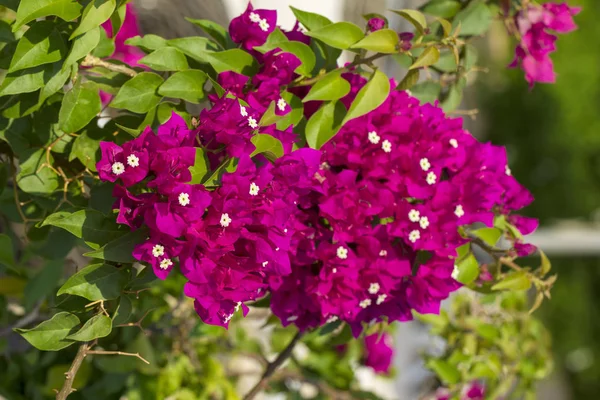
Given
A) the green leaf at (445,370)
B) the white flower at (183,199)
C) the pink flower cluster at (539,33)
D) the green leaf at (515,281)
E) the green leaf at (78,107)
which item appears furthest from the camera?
the green leaf at (445,370)

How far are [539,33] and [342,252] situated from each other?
43cm

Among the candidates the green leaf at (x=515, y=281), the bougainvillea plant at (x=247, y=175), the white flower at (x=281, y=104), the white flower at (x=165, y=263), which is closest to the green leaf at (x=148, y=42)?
the bougainvillea plant at (x=247, y=175)

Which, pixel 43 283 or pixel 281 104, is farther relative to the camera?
pixel 43 283

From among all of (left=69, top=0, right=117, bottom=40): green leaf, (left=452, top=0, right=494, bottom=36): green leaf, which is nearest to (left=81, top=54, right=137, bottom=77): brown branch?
(left=69, top=0, right=117, bottom=40): green leaf

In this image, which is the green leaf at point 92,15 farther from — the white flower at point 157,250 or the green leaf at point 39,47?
the white flower at point 157,250

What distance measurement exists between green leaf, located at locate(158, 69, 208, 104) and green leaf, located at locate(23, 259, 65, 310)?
0.36 m

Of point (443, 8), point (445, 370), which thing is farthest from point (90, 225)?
point (445, 370)

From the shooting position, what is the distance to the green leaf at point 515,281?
2.53 ft

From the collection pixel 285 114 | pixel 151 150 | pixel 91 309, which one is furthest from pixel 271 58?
pixel 91 309

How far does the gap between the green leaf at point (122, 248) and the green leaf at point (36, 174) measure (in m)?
0.17

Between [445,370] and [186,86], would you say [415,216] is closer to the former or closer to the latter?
[186,86]

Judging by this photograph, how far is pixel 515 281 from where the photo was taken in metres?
0.78

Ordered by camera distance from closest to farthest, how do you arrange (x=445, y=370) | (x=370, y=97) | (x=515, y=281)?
(x=370, y=97) → (x=515, y=281) → (x=445, y=370)

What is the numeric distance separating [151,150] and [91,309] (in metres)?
0.17
